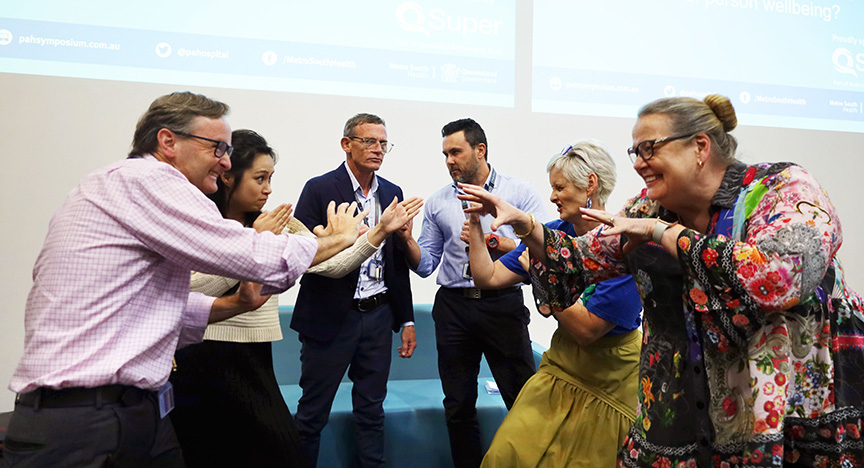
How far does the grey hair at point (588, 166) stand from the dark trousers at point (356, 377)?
43.3 inches

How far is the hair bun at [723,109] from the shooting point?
1438mm

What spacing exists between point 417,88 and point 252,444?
2333 millimetres

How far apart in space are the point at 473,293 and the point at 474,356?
0.96ft

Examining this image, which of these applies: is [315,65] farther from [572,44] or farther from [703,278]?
[703,278]

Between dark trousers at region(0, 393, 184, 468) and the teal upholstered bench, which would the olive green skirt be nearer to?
dark trousers at region(0, 393, 184, 468)

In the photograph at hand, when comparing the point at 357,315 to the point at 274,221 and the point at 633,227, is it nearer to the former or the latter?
the point at 274,221

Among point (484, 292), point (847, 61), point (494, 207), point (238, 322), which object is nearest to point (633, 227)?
point (494, 207)

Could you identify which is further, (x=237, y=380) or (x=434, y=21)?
(x=434, y=21)

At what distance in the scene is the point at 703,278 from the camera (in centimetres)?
126

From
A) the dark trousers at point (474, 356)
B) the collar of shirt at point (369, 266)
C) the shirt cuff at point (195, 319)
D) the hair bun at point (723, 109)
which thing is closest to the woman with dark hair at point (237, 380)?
the shirt cuff at point (195, 319)

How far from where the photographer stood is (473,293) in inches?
109

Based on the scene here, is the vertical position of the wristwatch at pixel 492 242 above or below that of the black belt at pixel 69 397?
above

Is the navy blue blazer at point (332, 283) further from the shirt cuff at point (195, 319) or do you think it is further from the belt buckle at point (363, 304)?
the shirt cuff at point (195, 319)

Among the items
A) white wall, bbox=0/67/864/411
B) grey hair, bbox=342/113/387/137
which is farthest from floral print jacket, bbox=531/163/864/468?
white wall, bbox=0/67/864/411
